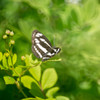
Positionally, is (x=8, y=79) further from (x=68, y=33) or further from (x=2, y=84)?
(x=68, y=33)

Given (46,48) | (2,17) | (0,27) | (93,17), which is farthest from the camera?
(93,17)

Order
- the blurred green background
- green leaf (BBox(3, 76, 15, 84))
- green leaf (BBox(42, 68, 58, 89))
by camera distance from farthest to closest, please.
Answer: the blurred green background
green leaf (BBox(42, 68, 58, 89))
green leaf (BBox(3, 76, 15, 84))

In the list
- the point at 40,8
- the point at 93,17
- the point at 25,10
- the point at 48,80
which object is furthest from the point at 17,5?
the point at 48,80

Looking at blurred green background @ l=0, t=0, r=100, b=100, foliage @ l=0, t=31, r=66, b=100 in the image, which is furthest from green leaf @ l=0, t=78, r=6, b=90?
blurred green background @ l=0, t=0, r=100, b=100

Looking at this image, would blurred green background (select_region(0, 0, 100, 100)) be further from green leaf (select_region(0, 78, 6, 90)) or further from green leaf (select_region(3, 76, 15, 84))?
green leaf (select_region(3, 76, 15, 84))

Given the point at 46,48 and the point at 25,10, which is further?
the point at 25,10

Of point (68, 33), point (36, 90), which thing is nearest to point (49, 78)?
point (36, 90)

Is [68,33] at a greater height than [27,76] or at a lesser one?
greater

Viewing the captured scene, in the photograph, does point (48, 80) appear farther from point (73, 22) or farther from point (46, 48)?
point (73, 22)

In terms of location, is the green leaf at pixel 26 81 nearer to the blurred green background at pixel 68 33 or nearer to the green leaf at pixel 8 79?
the green leaf at pixel 8 79
